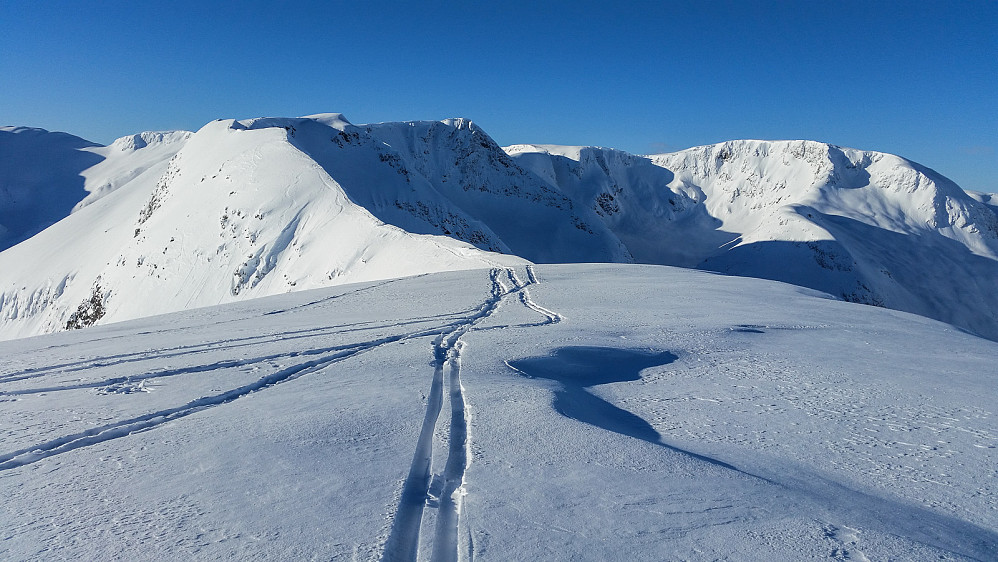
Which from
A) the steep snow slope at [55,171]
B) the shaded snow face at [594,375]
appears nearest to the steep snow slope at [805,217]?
the steep snow slope at [55,171]

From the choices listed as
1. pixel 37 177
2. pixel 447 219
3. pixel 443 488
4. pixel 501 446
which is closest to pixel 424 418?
pixel 501 446

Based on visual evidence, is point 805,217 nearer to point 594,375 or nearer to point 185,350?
point 594,375

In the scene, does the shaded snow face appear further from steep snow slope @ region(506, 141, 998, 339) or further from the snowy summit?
steep snow slope @ region(506, 141, 998, 339)

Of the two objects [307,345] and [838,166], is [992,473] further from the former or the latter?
[838,166]

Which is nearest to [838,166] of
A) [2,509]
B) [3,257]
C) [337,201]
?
[337,201]

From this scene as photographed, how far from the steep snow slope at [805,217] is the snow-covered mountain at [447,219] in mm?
383

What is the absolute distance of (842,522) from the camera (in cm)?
349

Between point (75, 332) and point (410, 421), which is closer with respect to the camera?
point (410, 421)

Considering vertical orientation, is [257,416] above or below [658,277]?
below

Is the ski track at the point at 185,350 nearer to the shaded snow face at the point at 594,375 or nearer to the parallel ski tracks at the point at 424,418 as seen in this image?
the parallel ski tracks at the point at 424,418

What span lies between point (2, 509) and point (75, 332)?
8.82 metres

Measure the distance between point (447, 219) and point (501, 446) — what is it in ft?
156

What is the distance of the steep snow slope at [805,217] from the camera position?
8431 cm

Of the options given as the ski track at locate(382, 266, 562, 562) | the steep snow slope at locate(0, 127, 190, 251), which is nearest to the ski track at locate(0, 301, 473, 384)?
the ski track at locate(382, 266, 562, 562)
